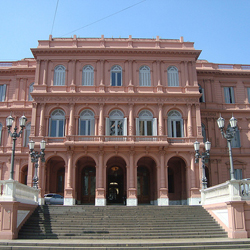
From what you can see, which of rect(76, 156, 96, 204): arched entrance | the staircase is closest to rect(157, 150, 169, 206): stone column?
the staircase

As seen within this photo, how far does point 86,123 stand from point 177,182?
1165cm

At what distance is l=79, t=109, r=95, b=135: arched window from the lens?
32812mm

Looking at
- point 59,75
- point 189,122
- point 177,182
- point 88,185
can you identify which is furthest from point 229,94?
point 59,75

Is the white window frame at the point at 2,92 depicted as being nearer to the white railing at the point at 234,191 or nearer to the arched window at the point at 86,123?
the arched window at the point at 86,123

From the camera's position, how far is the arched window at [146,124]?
3278 centimetres

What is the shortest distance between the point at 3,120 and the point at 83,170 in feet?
37.1

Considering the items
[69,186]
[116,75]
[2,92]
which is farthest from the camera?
[2,92]

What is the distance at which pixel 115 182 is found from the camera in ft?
118

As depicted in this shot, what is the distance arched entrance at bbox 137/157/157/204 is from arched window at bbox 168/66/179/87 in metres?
8.22

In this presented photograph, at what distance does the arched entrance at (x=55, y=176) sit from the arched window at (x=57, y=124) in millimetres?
2552

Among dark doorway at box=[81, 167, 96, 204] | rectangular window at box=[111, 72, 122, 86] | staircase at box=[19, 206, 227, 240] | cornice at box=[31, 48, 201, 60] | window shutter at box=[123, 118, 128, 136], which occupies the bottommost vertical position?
staircase at box=[19, 206, 227, 240]

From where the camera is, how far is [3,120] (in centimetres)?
3747

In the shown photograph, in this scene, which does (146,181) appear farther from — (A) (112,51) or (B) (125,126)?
(A) (112,51)

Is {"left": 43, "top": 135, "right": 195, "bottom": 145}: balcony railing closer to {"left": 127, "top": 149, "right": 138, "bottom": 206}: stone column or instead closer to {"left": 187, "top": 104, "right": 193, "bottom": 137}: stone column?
{"left": 127, "top": 149, "right": 138, "bottom": 206}: stone column
